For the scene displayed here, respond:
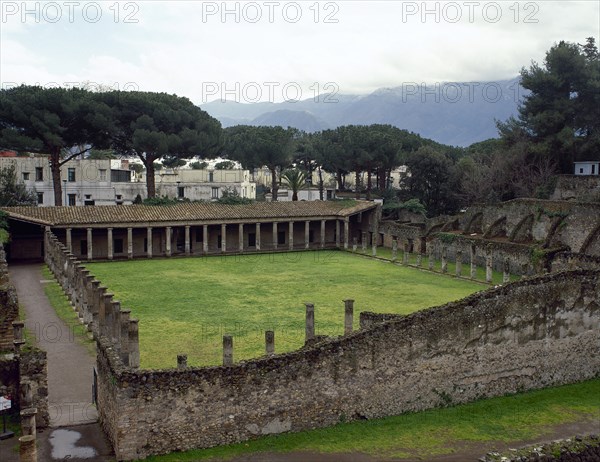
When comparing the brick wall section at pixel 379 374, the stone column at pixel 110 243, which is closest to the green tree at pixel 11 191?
→ the stone column at pixel 110 243

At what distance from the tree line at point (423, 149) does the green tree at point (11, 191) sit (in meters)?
2.65

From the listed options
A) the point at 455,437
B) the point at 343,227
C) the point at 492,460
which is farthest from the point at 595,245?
the point at 492,460

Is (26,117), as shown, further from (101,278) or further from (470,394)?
(470,394)

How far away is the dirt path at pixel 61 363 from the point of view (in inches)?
655

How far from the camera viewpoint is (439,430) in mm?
15219

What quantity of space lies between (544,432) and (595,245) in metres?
26.1

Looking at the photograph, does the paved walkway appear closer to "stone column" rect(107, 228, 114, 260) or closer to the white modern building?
"stone column" rect(107, 228, 114, 260)

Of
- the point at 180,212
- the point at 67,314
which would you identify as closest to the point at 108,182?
the point at 180,212

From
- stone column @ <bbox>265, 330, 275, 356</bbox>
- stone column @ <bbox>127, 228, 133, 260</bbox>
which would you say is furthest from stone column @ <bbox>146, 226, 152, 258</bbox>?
stone column @ <bbox>265, 330, 275, 356</bbox>

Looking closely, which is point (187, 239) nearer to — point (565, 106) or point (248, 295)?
point (248, 295)

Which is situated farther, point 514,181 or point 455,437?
point 514,181

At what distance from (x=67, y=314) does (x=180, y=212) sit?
23.4 meters

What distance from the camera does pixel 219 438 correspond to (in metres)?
14.1

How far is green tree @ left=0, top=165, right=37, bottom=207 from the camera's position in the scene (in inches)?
2058
